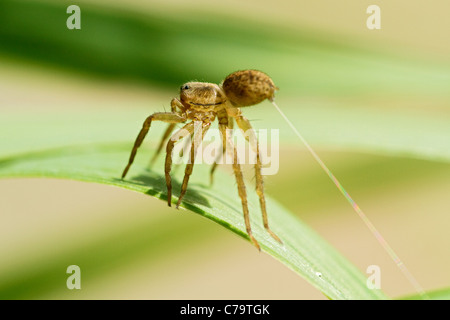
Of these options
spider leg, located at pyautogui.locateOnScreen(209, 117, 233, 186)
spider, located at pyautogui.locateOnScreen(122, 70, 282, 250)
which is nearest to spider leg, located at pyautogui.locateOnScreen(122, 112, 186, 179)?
spider, located at pyautogui.locateOnScreen(122, 70, 282, 250)

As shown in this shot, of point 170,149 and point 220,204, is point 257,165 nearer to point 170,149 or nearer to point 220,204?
point 220,204

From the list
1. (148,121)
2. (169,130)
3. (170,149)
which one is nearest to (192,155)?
(170,149)

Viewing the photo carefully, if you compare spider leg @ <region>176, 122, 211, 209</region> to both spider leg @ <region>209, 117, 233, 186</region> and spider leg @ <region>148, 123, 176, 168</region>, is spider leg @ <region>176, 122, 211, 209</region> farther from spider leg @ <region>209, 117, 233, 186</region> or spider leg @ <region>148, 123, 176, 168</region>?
spider leg @ <region>148, 123, 176, 168</region>

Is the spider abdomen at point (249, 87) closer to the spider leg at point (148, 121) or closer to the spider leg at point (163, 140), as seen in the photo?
the spider leg at point (148, 121)

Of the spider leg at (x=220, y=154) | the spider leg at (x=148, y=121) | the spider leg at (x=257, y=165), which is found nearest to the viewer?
the spider leg at (x=257, y=165)

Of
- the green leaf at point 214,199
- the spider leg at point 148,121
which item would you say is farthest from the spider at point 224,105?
the green leaf at point 214,199

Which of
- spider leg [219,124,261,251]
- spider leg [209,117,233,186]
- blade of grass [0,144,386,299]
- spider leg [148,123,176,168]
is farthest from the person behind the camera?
spider leg [148,123,176,168]

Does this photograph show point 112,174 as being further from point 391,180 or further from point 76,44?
point 391,180
